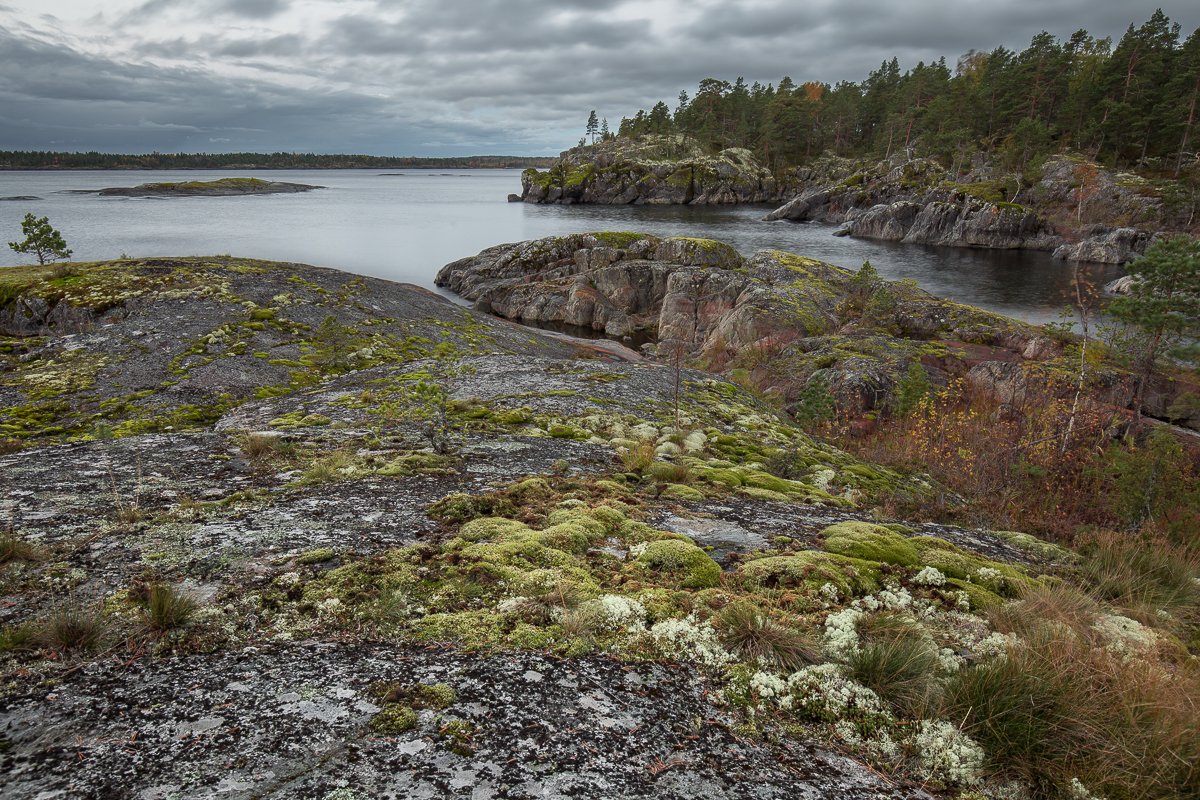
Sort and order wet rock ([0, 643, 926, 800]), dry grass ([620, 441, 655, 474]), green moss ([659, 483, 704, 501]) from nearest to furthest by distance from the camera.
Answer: wet rock ([0, 643, 926, 800]) < green moss ([659, 483, 704, 501]) < dry grass ([620, 441, 655, 474])

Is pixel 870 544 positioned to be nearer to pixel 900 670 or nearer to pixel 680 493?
pixel 680 493

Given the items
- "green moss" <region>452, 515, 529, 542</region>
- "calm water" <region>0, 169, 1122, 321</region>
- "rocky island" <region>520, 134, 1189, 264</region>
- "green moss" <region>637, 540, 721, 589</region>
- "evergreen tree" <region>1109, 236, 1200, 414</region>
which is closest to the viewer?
"green moss" <region>637, 540, 721, 589</region>

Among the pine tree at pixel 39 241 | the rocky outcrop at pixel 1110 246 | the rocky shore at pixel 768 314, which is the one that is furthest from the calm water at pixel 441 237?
A: the pine tree at pixel 39 241

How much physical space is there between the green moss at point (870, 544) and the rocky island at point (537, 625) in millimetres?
50

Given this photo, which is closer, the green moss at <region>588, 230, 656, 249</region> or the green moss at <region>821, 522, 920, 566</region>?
the green moss at <region>821, 522, 920, 566</region>

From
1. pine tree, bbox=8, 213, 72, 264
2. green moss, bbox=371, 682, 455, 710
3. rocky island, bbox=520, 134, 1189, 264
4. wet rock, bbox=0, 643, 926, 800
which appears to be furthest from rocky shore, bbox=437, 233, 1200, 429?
rocky island, bbox=520, 134, 1189, 264

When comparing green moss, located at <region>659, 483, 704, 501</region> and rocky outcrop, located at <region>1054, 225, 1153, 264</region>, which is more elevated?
rocky outcrop, located at <region>1054, 225, 1153, 264</region>

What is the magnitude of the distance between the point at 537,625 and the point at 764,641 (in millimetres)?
2013

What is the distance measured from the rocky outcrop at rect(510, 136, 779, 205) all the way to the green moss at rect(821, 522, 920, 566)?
150m

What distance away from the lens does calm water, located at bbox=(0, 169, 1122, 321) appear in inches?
2684

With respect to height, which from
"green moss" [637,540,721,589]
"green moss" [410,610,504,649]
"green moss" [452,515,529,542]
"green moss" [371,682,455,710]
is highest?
"green moss" [371,682,455,710]

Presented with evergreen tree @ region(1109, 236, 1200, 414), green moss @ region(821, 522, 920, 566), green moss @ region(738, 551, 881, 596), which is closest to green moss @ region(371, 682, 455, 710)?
green moss @ region(738, 551, 881, 596)

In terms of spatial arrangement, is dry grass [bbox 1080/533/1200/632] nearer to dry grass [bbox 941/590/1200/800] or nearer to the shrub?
dry grass [bbox 941/590/1200/800]

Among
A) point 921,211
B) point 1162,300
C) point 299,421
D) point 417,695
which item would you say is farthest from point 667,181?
point 417,695
